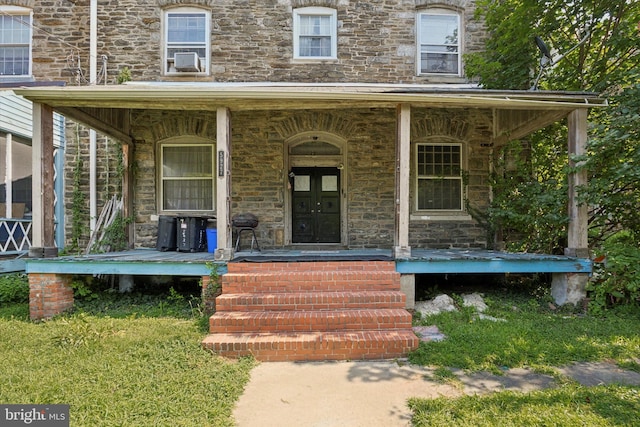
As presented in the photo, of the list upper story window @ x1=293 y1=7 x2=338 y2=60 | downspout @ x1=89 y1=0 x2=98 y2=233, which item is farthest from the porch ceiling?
upper story window @ x1=293 y1=7 x2=338 y2=60

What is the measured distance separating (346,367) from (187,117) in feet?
20.8

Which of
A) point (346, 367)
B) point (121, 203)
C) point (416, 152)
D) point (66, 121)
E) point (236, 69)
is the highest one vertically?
point (236, 69)

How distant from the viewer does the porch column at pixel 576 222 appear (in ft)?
Answer: 18.3

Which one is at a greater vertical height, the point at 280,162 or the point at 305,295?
the point at 280,162

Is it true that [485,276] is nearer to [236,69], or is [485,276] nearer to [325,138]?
[325,138]

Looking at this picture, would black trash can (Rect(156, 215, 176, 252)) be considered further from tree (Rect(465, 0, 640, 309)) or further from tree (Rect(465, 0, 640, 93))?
tree (Rect(465, 0, 640, 93))

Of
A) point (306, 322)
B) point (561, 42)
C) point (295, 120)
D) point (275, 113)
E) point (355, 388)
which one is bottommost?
point (355, 388)

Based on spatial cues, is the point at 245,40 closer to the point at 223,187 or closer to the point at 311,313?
the point at 223,187

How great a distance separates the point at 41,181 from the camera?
544cm

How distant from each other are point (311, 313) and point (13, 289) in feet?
18.0

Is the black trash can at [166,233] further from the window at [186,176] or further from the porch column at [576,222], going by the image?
the porch column at [576,222]

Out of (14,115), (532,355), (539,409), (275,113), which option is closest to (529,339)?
(532,355)

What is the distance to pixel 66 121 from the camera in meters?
7.84

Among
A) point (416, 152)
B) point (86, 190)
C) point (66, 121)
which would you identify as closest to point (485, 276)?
point (416, 152)
